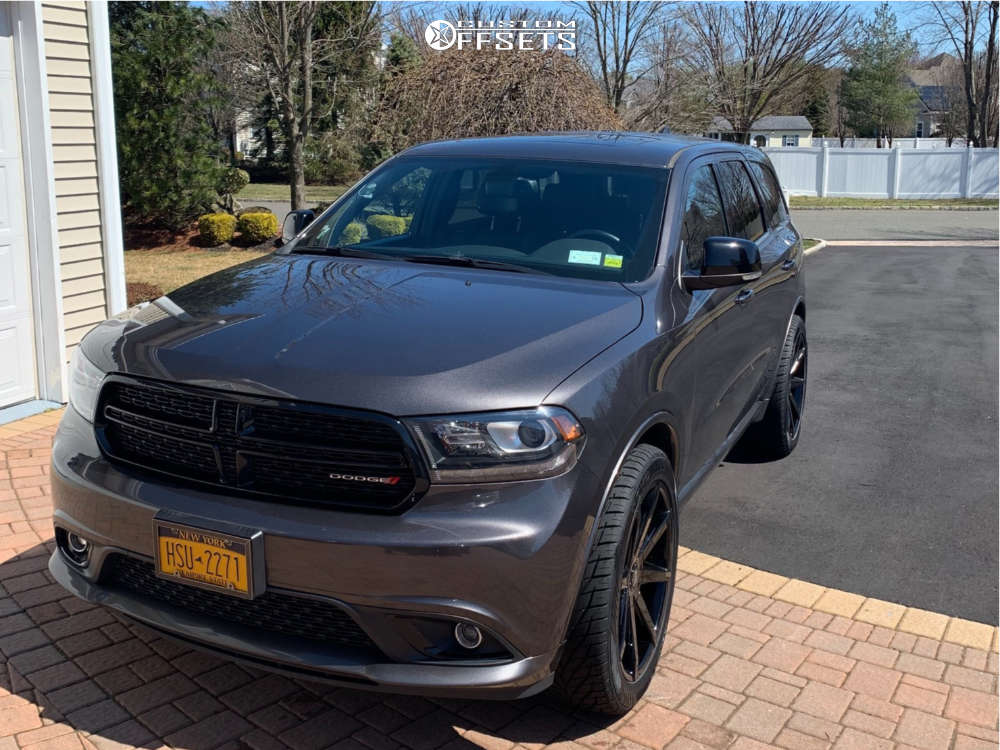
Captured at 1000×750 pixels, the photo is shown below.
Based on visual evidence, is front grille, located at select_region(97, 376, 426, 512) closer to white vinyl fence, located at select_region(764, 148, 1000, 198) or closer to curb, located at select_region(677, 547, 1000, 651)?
curb, located at select_region(677, 547, 1000, 651)

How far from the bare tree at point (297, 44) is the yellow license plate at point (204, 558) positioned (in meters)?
16.1

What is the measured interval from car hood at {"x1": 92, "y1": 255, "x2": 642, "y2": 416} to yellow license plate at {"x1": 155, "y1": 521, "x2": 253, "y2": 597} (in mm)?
427

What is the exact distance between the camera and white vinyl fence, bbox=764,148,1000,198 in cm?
3425

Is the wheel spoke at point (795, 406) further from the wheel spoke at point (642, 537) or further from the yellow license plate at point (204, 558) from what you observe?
the yellow license plate at point (204, 558)

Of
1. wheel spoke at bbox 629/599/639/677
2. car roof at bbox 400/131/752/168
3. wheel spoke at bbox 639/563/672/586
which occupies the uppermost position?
car roof at bbox 400/131/752/168

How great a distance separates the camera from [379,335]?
308 cm

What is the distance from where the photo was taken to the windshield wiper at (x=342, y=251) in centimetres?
413

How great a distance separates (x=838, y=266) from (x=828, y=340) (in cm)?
743

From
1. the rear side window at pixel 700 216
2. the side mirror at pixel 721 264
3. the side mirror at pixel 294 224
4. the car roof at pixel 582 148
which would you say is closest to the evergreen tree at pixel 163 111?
the side mirror at pixel 294 224

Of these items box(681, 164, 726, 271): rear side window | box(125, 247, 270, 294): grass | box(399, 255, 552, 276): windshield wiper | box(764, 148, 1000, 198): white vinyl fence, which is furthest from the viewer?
box(764, 148, 1000, 198): white vinyl fence

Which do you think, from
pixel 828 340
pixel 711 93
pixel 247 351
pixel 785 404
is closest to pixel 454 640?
pixel 247 351

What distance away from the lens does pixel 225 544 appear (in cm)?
277

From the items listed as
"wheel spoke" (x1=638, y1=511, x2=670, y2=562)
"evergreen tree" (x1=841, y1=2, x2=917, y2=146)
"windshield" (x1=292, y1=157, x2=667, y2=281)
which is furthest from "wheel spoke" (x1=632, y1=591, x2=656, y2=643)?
"evergreen tree" (x1=841, y1=2, x2=917, y2=146)

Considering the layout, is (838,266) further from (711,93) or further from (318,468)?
Result: (318,468)
